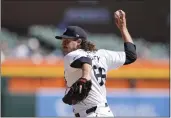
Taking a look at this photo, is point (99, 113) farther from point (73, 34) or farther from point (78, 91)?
point (73, 34)

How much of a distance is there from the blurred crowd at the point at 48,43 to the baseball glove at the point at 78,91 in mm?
5809

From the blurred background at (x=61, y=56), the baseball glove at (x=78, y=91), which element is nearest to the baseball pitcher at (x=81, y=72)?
the baseball glove at (x=78, y=91)

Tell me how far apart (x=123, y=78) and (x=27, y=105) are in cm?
148

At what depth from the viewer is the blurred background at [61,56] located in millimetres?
7941

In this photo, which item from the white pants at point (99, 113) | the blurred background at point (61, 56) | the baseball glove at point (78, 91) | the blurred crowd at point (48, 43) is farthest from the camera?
the blurred crowd at point (48, 43)

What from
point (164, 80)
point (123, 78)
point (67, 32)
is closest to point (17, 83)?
point (123, 78)

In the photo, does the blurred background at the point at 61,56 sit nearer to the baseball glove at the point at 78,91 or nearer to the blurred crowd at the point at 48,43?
the blurred crowd at the point at 48,43

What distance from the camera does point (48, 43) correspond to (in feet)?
34.8

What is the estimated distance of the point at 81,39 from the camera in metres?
3.83

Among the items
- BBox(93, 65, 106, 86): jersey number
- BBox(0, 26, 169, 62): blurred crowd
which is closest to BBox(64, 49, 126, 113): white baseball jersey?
BBox(93, 65, 106, 86): jersey number

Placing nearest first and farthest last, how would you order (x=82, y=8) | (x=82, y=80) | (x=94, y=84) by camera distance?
(x=82, y=80) → (x=94, y=84) → (x=82, y=8)

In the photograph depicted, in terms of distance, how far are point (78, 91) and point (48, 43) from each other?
7043 mm

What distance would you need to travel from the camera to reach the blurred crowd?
32.3 ft

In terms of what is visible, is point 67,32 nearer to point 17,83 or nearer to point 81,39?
point 81,39
